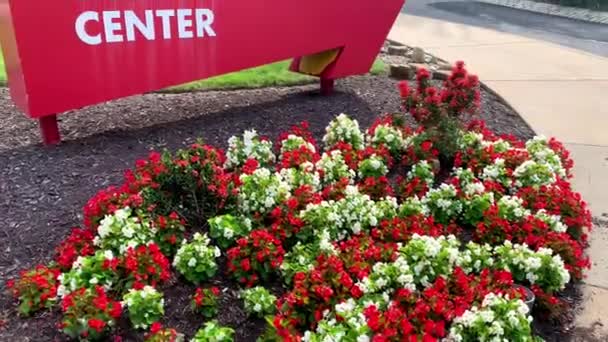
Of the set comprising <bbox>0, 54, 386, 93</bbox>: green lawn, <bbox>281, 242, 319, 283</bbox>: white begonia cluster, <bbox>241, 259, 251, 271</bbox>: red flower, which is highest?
<bbox>241, 259, 251, 271</bbox>: red flower

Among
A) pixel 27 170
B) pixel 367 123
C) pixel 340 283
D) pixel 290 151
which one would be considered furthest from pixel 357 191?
pixel 27 170

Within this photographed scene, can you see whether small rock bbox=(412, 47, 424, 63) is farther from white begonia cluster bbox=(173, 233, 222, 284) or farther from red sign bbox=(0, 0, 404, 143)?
white begonia cluster bbox=(173, 233, 222, 284)

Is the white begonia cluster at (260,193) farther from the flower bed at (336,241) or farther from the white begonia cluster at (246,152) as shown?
the white begonia cluster at (246,152)

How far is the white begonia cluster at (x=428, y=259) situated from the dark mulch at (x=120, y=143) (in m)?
0.60

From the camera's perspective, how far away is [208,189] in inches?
135

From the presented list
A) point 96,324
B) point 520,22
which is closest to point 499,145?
point 96,324

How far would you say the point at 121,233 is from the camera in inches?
122

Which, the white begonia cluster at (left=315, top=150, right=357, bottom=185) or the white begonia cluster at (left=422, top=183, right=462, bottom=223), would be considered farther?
the white begonia cluster at (left=315, top=150, right=357, bottom=185)

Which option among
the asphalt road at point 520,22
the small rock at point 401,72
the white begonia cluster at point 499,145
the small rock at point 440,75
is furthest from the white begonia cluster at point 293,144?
the asphalt road at point 520,22

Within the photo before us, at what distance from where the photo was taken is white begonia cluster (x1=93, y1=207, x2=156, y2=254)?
3.06 meters

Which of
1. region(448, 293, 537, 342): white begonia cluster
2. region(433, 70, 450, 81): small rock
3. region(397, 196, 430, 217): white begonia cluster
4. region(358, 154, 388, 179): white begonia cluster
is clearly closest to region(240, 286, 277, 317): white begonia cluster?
region(448, 293, 537, 342): white begonia cluster

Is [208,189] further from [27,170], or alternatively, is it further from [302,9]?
[302,9]

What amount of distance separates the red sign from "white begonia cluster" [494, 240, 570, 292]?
2704 millimetres

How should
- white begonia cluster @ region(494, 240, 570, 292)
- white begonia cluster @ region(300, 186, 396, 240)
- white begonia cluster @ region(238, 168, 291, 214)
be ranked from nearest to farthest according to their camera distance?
1. white begonia cluster @ region(494, 240, 570, 292)
2. white begonia cluster @ region(300, 186, 396, 240)
3. white begonia cluster @ region(238, 168, 291, 214)
